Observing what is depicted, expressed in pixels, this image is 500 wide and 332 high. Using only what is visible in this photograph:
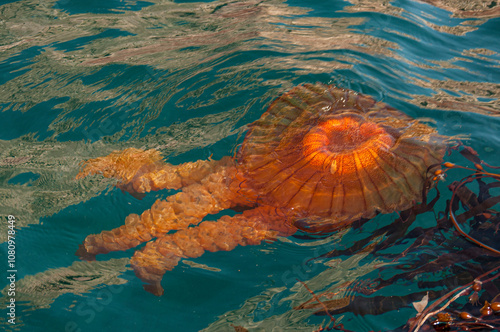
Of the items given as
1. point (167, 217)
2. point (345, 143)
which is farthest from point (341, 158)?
point (167, 217)

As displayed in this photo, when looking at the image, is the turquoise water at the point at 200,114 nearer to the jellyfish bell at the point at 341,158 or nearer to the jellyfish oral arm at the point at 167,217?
the jellyfish oral arm at the point at 167,217

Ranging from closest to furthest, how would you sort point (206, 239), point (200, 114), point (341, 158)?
1. point (206, 239)
2. point (341, 158)
3. point (200, 114)

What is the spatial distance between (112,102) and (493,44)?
5.25 meters

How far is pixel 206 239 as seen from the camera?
2947mm

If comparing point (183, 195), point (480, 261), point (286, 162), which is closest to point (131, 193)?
point (183, 195)

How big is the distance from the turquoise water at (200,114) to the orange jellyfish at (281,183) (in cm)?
12

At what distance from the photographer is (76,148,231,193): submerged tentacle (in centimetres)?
344

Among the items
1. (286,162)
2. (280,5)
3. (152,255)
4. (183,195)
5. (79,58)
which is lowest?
(152,255)

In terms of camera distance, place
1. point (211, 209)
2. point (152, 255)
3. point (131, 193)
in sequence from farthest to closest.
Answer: point (131, 193) < point (211, 209) < point (152, 255)

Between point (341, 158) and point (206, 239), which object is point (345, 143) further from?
point (206, 239)

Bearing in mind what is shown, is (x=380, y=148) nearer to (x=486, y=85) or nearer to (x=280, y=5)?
(x=486, y=85)

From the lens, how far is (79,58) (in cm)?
554

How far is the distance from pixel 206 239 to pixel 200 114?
5.98 feet

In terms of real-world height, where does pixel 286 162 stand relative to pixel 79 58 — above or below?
below
